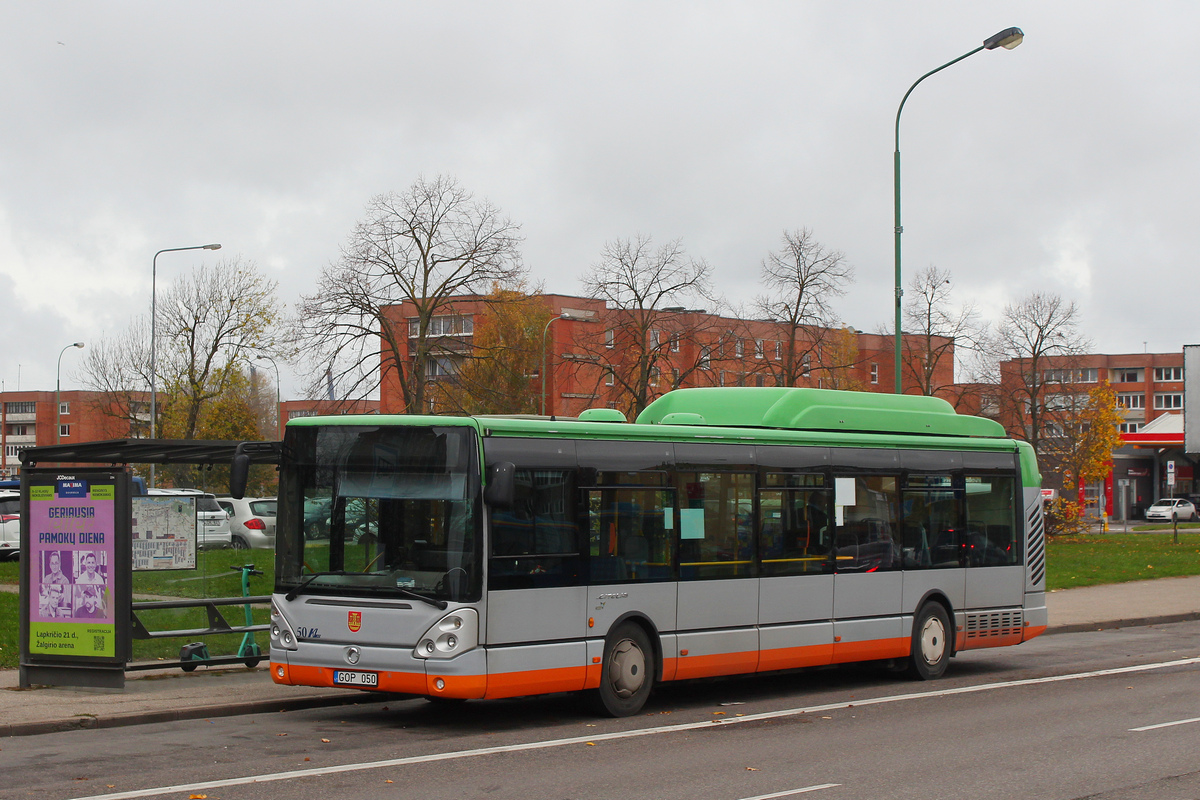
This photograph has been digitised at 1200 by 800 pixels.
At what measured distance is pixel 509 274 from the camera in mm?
39406

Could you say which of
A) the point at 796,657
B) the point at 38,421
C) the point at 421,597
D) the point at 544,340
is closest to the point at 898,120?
the point at 796,657

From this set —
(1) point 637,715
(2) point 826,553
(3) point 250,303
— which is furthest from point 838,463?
(3) point 250,303

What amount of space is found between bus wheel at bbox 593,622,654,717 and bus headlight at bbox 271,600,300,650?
103 inches

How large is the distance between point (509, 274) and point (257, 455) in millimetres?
28041

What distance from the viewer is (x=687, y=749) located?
963 cm

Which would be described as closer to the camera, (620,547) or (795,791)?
(795,791)

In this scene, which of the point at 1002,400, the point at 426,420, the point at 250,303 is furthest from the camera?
the point at 1002,400

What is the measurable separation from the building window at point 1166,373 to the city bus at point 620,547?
453 feet

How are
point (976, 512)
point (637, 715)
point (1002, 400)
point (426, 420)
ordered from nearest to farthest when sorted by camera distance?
point (426, 420) < point (637, 715) < point (976, 512) < point (1002, 400)

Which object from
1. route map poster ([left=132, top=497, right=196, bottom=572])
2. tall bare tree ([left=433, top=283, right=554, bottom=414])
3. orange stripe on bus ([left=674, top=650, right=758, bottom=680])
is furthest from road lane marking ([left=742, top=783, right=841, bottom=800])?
tall bare tree ([left=433, top=283, right=554, bottom=414])

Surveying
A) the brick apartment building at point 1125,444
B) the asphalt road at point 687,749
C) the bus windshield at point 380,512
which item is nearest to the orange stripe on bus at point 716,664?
the asphalt road at point 687,749

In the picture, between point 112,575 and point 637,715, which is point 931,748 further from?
point 112,575

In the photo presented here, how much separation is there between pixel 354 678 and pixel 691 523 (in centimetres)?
340

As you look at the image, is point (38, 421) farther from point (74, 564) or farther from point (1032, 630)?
point (1032, 630)
